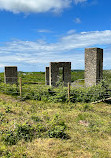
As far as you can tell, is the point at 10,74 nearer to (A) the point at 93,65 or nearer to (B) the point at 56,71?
(B) the point at 56,71

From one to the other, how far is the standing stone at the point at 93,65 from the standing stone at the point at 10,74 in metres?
6.49

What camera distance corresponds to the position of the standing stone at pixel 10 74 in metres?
14.4

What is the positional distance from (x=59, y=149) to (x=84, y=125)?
7.70ft

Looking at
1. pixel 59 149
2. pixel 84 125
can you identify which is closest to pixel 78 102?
pixel 84 125

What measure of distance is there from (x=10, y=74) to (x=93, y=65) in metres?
7.44

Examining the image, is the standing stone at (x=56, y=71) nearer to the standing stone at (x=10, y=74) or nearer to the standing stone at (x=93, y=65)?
the standing stone at (x=93, y=65)

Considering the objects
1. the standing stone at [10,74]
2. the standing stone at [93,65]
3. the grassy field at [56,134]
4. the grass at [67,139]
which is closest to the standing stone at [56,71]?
the standing stone at [93,65]

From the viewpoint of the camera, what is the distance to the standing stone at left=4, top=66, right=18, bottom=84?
A: 565 inches

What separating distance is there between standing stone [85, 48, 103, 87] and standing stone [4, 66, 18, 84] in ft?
21.3

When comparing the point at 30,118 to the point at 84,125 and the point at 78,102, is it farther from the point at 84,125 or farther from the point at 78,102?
the point at 78,102

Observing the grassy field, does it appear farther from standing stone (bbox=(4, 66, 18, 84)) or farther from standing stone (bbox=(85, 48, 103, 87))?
standing stone (bbox=(4, 66, 18, 84))

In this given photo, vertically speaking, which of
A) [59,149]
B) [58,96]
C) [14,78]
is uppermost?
[14,78]

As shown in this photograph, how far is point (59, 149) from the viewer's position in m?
4.80

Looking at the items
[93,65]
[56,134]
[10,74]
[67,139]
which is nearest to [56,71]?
[93,65]
